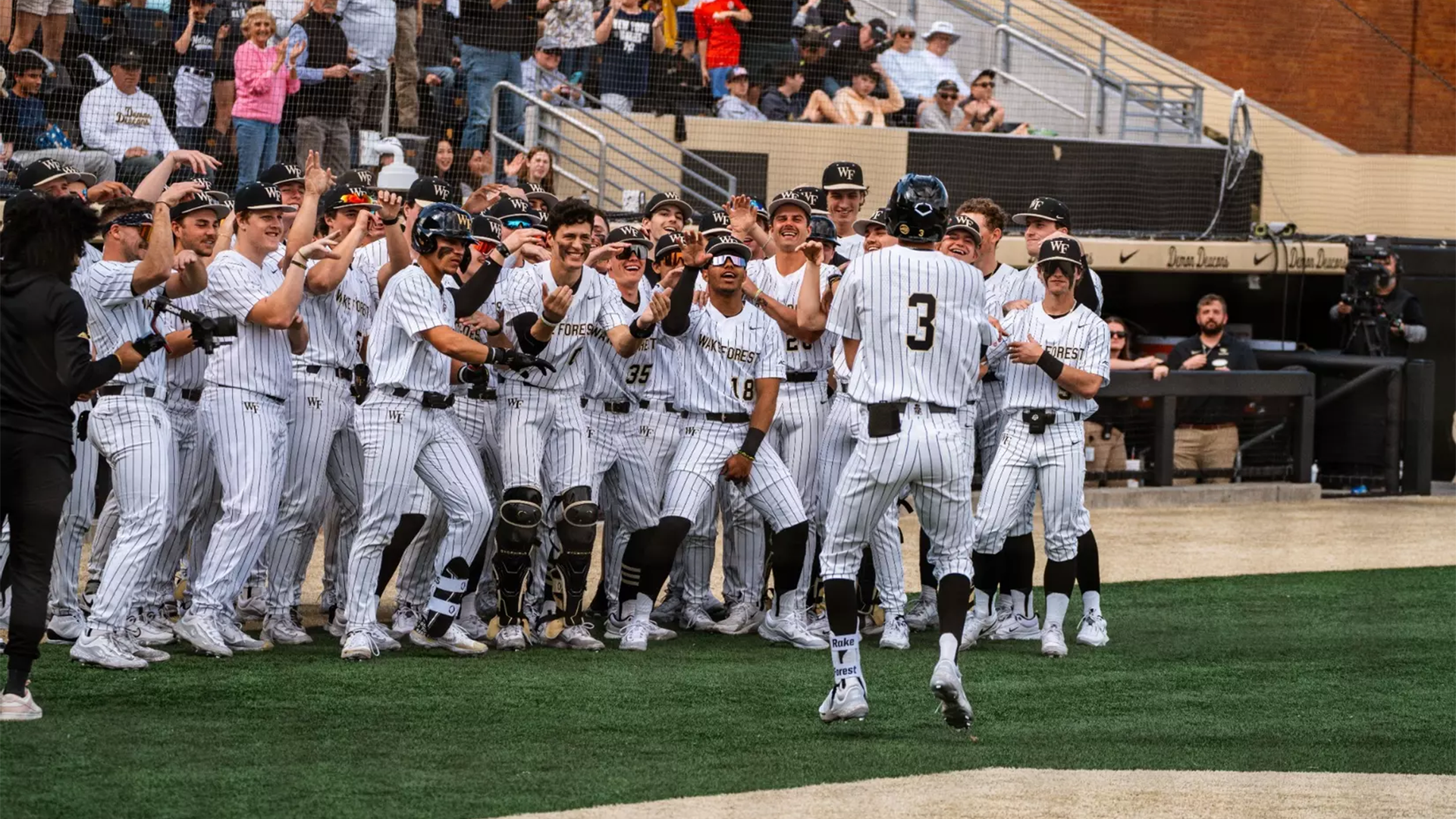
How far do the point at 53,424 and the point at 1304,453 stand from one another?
11.0 m

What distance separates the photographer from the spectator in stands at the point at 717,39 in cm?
1550

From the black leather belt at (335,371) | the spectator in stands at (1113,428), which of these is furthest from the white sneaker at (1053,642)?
the spectator in stands at (1113,428)

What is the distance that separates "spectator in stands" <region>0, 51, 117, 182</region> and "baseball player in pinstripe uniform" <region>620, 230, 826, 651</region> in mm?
4877

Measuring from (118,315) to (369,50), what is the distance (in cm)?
676

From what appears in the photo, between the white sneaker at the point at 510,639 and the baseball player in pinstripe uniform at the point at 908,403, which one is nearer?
the baseball player in pinstripe uniform at the point at 908,403

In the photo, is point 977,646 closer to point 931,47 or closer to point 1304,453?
point 1304,453

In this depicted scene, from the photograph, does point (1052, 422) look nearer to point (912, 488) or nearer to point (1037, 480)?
point (1037, 480)

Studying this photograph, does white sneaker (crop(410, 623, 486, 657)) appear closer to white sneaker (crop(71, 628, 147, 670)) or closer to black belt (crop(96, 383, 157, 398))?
white sneaker (crop(71, 628, 147, 670))

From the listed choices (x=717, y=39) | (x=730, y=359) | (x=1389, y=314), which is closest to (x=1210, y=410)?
(x=1389, y=314)

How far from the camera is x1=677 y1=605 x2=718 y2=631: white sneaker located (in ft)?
27.0

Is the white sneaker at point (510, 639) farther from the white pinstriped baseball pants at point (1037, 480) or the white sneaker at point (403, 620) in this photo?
the white pinstriped baseball pants at point (1037, 480)

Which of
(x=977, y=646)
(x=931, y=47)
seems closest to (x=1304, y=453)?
(x=931, y=47)

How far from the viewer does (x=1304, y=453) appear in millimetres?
14234

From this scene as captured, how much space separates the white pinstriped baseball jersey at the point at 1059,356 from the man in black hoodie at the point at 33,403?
12.7ft
